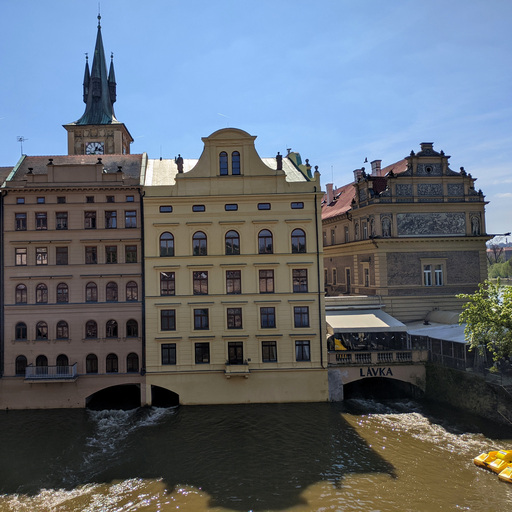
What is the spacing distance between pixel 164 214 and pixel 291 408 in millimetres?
16593

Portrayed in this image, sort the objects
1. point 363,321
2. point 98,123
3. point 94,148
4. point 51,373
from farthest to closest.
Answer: point 98,123 → point 94,148 → point 363,321 → point 51,373

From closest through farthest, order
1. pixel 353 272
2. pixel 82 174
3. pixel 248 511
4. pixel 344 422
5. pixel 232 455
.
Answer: pixel 248 511
pixel 232 455
pixel 344 422
pixel 82 174
pixel 353 272

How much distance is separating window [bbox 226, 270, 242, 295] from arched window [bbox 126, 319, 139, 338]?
7.22 m

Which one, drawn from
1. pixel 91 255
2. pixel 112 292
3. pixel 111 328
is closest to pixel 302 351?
pixel 111 328

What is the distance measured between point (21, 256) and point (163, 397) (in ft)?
49.2

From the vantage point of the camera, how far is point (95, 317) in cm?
3112

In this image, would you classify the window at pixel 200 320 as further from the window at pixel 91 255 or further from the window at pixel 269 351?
the window at pixel 91 255

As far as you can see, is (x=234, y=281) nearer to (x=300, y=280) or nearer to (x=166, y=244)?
(x=300, y=280)

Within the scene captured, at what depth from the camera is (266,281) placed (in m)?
31.5

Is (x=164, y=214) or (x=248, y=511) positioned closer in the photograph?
(x=248, y=511)

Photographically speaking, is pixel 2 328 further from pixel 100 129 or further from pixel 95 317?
pixel 100 129

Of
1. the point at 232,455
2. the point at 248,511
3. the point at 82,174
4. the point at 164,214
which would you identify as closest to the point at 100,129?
the point at 82,174

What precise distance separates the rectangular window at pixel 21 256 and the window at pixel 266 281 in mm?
17479

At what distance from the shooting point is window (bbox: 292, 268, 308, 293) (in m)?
31.6
